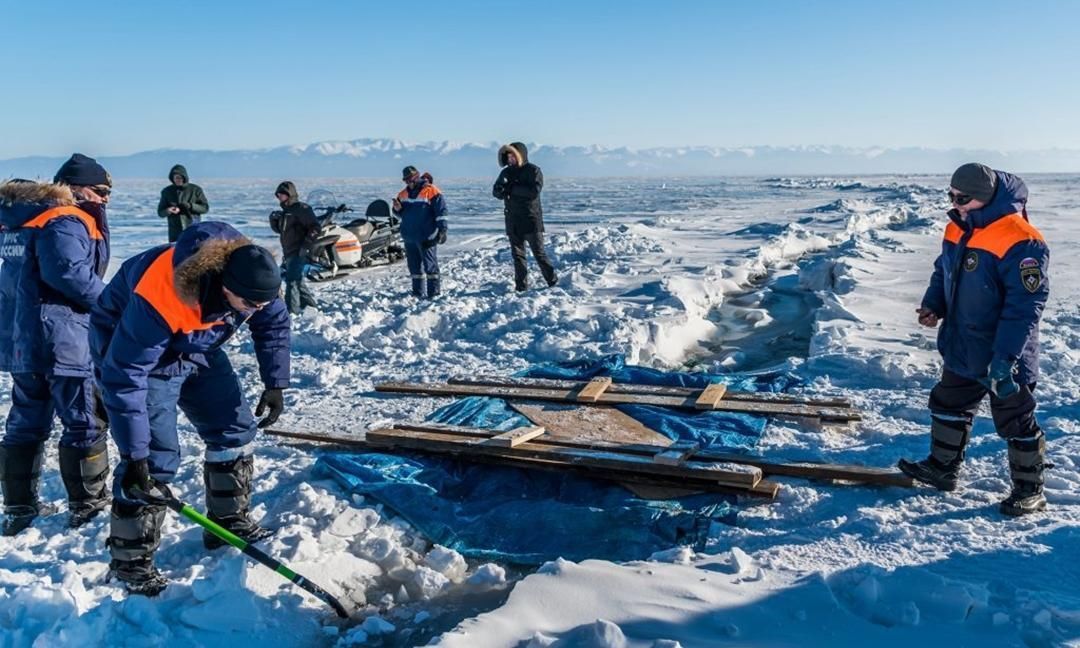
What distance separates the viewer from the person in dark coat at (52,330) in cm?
384

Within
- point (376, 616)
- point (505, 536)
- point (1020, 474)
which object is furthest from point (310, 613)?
point (1020, 474)

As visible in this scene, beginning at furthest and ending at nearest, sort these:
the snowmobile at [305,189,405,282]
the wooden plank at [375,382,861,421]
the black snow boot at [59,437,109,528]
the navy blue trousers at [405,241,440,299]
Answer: the snowmobile at [305,189,405,282]
the navy blue trousers at [405,241,440,299]
the wooden plank at [375,382,861,421]
the black snow boot at [59,437,109,528]

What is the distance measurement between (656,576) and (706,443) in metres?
1.78

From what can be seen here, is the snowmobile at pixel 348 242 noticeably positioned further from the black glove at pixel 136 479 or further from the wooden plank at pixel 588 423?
the black glove at pixel 136 479

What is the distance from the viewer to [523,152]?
9609 millimetres

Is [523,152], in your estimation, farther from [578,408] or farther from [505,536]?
[505,536]

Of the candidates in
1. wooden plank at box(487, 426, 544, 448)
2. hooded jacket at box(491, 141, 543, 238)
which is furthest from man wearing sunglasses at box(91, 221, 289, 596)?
hooded jacket at box(491, 141, 543, 238)

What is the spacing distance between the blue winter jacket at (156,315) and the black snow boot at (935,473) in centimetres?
318

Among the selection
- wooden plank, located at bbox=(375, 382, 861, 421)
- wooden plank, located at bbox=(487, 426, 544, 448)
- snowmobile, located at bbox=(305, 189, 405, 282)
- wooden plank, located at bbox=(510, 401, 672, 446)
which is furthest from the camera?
snowmobile, located at bbox=(305, 189, 405, 282)

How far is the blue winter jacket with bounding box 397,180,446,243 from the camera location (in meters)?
9.88

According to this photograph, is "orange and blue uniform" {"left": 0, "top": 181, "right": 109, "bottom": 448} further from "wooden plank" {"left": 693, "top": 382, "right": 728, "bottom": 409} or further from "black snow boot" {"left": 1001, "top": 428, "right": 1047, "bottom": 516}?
"black snow boot" {"left": 1001, "top": 428, "right": 1047, "bottom": 516}

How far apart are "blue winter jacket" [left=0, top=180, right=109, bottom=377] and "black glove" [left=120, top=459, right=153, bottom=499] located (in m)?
1.01

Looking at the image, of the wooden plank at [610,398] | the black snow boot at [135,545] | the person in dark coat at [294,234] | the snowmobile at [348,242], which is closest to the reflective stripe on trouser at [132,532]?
the black snow boot at [135,545]

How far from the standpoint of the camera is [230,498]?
3750mm
